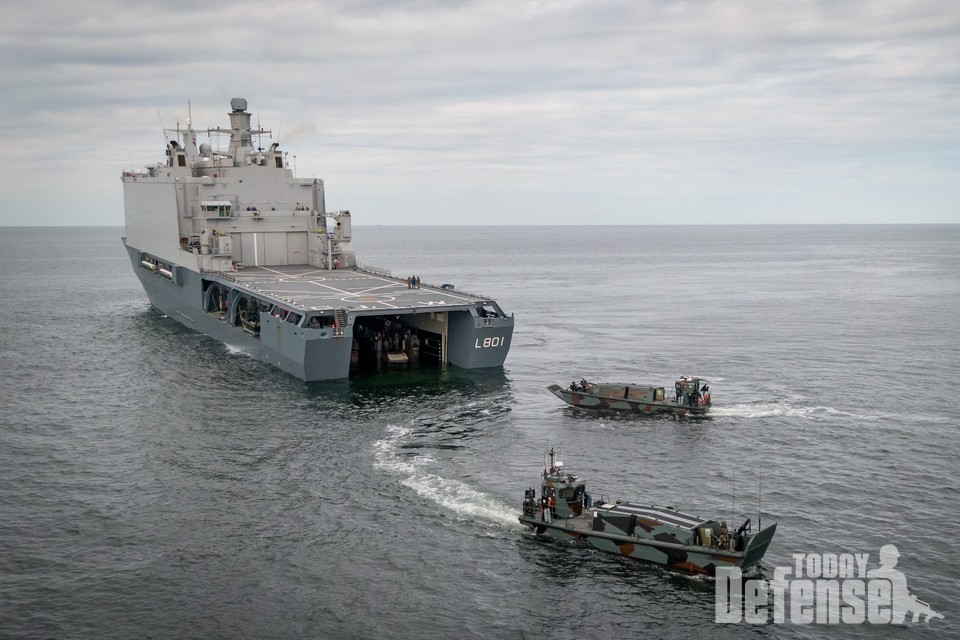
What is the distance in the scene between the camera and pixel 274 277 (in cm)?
7238

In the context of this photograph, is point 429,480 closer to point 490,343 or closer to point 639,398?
point 639,398

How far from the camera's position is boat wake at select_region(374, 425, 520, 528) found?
34378mm

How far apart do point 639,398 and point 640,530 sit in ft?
63.7

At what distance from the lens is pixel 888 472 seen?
39.2 m

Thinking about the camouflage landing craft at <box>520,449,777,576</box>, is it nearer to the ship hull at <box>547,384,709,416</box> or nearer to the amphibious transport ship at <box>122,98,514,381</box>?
the ship hull at <box>547,384,709,416</box>

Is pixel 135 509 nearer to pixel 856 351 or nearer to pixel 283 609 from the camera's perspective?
pixel 283 609

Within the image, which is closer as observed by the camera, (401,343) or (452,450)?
(452,450)

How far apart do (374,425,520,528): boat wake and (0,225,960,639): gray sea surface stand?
5.0 inches

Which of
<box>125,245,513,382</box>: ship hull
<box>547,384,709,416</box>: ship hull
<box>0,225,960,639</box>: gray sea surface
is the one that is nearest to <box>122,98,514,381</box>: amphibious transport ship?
<box>125,245,513,382</box>: ship hull

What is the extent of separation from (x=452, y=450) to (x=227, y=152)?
53724 millimetres

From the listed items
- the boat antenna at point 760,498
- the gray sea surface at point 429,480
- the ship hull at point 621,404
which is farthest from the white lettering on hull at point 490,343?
the boat antenna at point 760,498

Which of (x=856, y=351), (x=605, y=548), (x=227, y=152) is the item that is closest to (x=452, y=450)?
(x=605, y=548)

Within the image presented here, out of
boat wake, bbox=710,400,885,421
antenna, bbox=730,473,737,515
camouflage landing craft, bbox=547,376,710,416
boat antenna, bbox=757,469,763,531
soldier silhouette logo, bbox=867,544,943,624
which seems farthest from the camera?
camouflage landing craft, bbox=547,376,710,416

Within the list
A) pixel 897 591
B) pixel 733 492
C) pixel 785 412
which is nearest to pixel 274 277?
pixel 785 412
